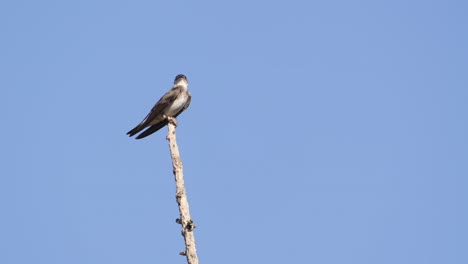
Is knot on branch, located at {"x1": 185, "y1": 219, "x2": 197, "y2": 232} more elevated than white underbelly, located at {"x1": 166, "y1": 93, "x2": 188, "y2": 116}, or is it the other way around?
white underbelly, located at {"x1": 166, "y1": 93, "x2": 188, "y2": 116}

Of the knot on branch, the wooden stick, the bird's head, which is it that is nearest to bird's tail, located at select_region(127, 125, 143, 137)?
the bird's head

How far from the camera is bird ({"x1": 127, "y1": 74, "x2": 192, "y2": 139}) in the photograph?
12.9 metres

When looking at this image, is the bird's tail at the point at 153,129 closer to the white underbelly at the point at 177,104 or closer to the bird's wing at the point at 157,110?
the bird's wing at the point at 157,110

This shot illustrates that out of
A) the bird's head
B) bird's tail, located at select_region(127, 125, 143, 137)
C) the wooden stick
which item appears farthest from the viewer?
the bird's head

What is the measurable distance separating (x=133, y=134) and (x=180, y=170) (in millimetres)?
4068

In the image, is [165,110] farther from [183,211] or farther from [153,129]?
[183,211]

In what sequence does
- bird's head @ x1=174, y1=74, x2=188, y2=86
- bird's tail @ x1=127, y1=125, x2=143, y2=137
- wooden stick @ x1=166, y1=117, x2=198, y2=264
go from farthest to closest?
bird's head @ x1=174, y1=74, x2=188, y2=86 → bird's tail @ x1=127, y1=125, x2=143, y2=137 → wooden stick @ x1=166, y1=117, x2=198, y2=264

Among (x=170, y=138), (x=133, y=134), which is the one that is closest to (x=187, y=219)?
(x=170, y=138)

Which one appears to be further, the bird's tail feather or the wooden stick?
the bird's tail feather

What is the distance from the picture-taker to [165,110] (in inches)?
517

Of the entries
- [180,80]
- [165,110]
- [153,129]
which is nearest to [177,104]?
[165,110]

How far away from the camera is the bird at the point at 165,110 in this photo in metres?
12.9

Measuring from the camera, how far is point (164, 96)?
13383 mm

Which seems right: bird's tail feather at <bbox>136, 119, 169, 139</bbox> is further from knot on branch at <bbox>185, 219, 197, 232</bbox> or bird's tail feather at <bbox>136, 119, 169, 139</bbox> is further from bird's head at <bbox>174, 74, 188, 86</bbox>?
knot on branch at <bbox>185, 219, 197, 232</bbox>
